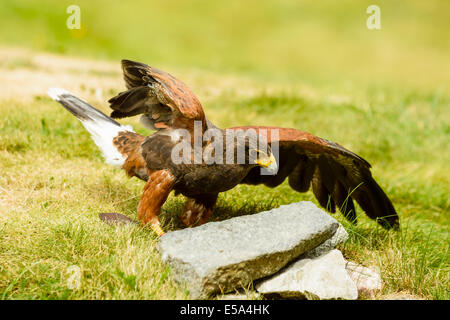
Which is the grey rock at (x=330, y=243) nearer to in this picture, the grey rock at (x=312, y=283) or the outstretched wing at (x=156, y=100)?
the grey rock at (x=312, y=283)

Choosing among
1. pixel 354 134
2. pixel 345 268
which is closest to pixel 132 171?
pixel 345 268

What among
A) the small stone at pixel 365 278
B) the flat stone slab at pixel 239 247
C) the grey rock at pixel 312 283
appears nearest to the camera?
the flat stone slab at pixel 239 247

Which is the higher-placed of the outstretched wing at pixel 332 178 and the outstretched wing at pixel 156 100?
the outstretched wing at pixel 156 100

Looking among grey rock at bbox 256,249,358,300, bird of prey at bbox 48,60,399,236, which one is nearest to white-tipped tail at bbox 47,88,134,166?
bird of prey at bbox 48,60,399,236

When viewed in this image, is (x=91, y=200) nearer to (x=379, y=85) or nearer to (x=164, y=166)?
(x=164, y=166)

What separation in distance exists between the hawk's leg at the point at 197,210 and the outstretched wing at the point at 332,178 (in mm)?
637

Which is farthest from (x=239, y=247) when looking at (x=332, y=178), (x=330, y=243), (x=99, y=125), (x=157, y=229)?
(x=99, y=125)

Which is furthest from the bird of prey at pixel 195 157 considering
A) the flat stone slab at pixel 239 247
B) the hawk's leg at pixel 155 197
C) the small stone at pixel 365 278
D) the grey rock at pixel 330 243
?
the small stone at pixel 365 278

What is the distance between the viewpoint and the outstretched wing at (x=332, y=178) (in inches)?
161

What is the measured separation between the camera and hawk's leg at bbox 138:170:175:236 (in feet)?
11.1

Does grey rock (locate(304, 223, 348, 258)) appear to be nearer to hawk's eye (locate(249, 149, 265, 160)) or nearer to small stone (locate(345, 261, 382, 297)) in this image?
small stone (locate(345, 261, 382, 297))

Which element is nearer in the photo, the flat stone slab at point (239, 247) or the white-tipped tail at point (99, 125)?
the flat stone slab at point (239, 247)

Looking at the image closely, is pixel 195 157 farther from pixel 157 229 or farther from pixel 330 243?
pixel 330 243

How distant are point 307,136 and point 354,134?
368 cm
